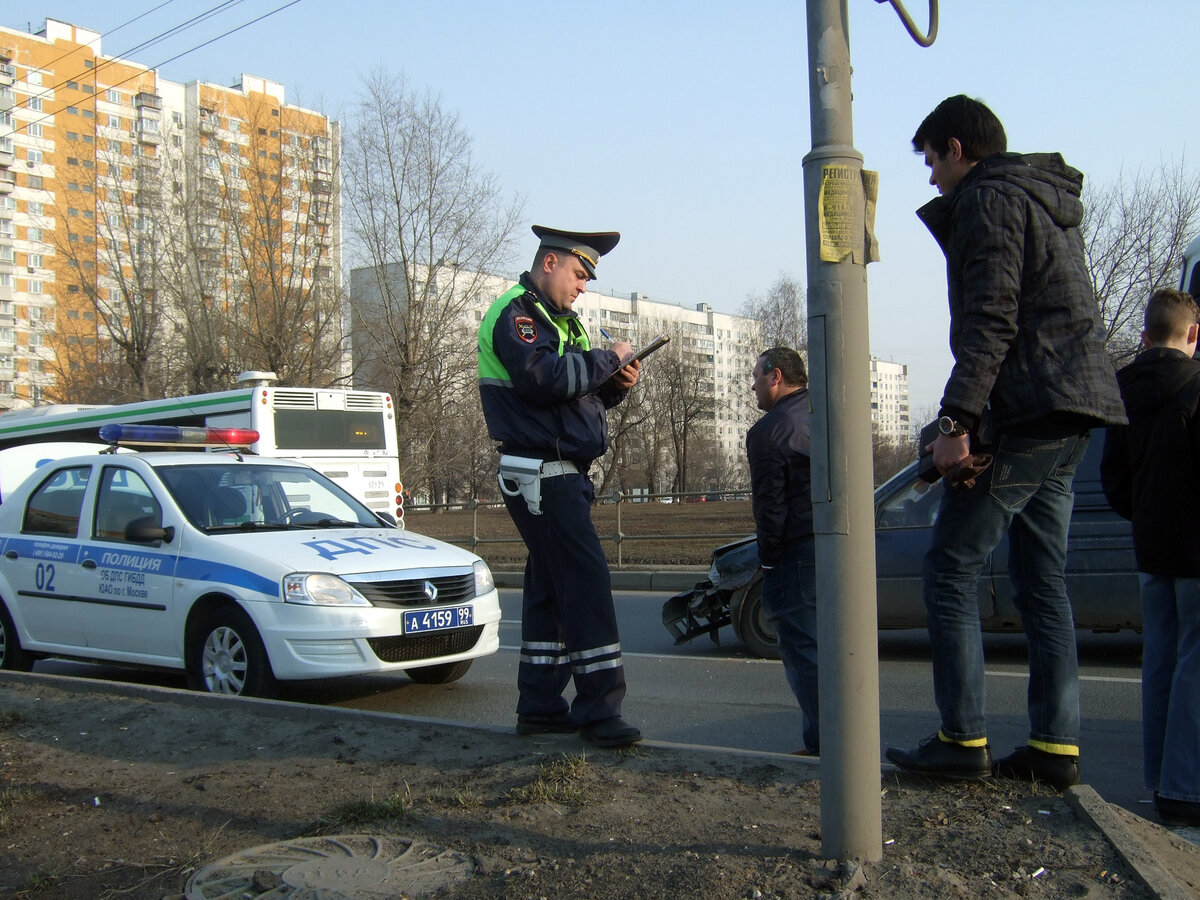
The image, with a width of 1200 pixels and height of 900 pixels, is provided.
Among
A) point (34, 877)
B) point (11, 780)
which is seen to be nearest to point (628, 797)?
point (34, 877)

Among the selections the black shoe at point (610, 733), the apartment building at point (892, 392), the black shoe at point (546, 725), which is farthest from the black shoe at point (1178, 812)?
the apartment building at point (892, 392)

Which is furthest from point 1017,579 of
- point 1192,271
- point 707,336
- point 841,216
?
point 707,336

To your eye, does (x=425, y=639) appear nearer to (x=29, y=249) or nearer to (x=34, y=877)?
(x=34, y=877)

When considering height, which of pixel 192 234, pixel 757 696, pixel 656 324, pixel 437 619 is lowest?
pixel 757 696

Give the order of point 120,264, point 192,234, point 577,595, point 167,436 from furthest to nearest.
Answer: point 120,264
point 192,234
point 167,436
point 577,595

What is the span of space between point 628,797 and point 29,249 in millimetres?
91397

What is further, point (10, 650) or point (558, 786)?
point (10, 650)

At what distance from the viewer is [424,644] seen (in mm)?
6660

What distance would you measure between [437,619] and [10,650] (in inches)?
132

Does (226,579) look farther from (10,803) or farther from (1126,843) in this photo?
(1126,843)

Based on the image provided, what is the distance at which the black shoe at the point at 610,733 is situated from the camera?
3.95 metres

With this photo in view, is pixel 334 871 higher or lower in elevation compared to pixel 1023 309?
lower

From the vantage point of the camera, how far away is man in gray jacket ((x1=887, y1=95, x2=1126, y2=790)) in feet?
10.6

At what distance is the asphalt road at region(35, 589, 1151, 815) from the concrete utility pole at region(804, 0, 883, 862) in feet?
5.11
